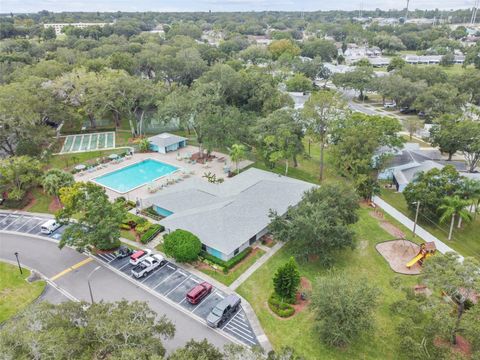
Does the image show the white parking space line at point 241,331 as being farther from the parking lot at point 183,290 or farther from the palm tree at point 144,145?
the palm tree at point 144,145

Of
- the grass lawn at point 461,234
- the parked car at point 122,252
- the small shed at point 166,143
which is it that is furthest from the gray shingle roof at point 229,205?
the small shed at point 166,143

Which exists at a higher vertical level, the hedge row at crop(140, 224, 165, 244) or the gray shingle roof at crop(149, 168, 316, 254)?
the gray shingle roof at crop(149, 168, 316, 254)

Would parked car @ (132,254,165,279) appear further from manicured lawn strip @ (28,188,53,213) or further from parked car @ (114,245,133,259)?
manicured lawn strip @ (28,188,53,213)

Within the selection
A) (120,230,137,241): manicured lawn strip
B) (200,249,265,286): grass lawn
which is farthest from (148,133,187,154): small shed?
(200,249,265,286): grass lawn

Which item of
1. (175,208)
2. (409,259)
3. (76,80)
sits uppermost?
(76,80)

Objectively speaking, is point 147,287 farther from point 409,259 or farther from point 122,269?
point 409,259

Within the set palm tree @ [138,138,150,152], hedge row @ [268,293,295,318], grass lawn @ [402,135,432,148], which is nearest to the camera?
hedge row @ [268,293,295,318]

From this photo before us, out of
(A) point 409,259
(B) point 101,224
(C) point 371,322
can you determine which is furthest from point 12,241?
(A) point 409,259
